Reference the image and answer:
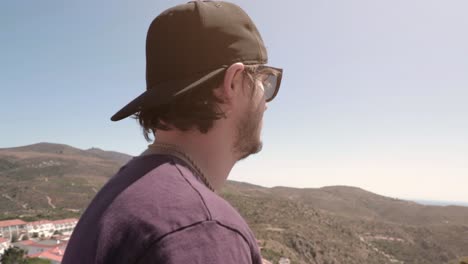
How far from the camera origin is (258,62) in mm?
1865

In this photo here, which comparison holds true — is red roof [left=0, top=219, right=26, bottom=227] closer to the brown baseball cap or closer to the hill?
the hill

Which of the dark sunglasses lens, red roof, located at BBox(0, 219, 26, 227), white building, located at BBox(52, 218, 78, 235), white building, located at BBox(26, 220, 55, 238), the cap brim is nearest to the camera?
the cap brim

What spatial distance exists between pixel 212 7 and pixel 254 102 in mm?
537

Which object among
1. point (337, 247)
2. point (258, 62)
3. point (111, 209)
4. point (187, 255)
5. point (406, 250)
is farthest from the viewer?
point (406, 250)

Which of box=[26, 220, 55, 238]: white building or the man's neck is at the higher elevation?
the man's neck

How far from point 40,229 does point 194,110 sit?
88.3 m

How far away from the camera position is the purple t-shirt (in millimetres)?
1151

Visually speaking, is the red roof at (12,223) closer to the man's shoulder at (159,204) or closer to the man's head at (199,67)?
the man's head at (199,67)

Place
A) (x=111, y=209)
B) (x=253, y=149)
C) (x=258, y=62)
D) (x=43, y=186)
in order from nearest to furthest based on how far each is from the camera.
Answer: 1. (x=111, y=209)
2. (x=258, y=62)
3. (x=253, y=149)
4. (x=43, y=186)

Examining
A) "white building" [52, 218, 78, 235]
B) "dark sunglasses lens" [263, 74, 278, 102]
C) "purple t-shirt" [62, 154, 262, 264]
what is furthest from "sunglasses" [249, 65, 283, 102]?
"white building" [52, 218, 78, 235]

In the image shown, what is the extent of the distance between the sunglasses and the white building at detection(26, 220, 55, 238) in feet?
283

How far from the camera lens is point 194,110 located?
68.6 inches

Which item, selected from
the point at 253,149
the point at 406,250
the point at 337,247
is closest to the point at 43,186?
the point at 337,247

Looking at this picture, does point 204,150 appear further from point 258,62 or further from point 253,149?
point 258,62
